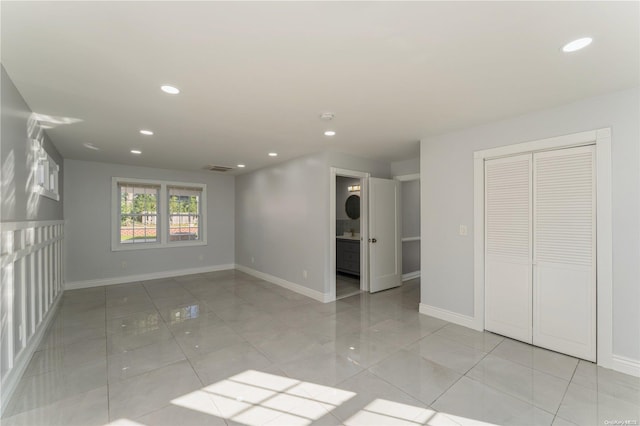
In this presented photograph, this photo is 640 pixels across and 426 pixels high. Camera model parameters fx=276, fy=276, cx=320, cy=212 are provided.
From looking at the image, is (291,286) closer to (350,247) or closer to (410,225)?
(350,247)

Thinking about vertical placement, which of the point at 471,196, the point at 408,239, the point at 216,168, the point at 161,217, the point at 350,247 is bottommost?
the point at 350,247

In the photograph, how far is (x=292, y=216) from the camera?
16.8ft

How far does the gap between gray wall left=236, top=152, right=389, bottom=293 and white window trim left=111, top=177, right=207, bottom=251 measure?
0.91m

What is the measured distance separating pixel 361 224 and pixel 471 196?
1908 millimetres

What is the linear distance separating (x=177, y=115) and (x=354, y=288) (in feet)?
13.0

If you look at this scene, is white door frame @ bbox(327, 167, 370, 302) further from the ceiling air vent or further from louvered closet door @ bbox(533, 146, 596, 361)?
the ceiling air vent

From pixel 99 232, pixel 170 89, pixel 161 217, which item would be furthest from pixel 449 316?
pixel 99 232

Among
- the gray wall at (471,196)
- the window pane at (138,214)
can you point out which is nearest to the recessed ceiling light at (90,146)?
the window pane at (138,214)

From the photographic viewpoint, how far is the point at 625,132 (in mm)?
2367

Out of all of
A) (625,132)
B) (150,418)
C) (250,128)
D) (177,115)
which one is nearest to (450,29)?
(625,132)

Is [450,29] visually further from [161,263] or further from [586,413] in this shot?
[161,263]

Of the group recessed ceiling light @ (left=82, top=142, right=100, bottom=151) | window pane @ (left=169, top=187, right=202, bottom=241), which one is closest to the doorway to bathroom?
window pane @ (left=169, top=187, right=202, bottom=241)

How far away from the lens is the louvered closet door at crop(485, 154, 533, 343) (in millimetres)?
2922

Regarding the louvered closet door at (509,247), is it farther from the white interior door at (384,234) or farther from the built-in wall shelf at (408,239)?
the built-in wall shelf at (408,239)
